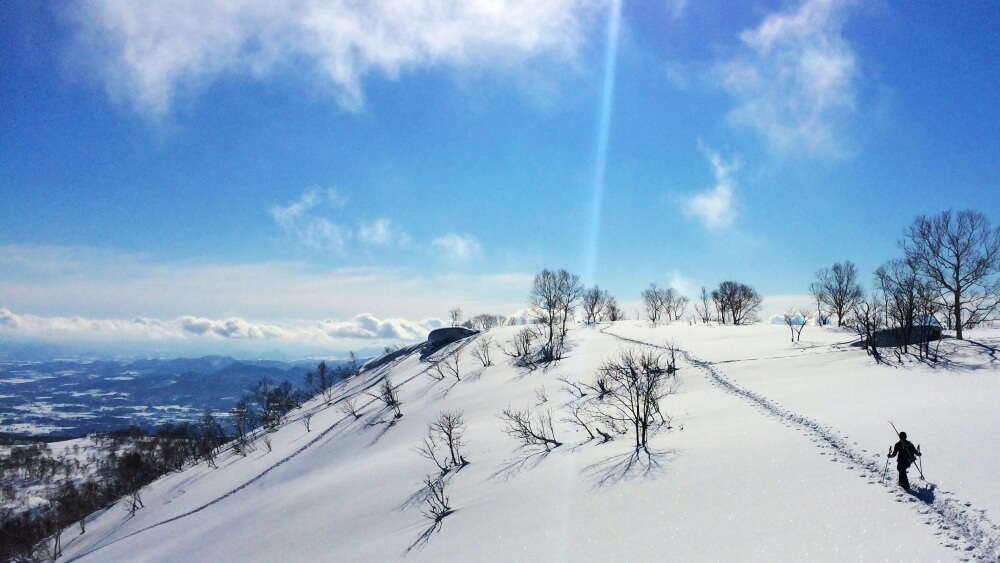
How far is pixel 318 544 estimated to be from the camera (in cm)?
1953

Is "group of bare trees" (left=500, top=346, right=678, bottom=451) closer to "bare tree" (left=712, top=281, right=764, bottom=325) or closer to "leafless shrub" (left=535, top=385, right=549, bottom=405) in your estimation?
"leafless shrub" (left=535, top=385, right=549, bottom=405)

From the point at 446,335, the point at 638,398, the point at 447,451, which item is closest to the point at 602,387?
the point at 638,398

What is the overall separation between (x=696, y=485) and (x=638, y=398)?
6950 millimetres

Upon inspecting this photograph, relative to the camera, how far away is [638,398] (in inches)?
801

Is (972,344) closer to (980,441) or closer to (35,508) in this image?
(980,441)

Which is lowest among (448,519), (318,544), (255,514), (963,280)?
(255,514)

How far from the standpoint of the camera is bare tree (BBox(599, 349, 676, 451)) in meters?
19.8

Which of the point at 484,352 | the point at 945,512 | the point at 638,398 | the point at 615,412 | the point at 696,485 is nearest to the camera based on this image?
the point at 945,512

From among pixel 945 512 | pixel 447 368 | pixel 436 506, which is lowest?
pixel 436 506

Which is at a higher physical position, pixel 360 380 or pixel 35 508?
pixel 360 380

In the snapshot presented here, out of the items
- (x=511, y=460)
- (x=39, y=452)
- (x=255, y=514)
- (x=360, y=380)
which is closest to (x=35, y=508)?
(x=39, y=452)

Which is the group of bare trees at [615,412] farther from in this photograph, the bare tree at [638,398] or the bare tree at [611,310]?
the bare tree at [611,310]

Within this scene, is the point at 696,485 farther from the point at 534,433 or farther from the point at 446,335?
the point at 446,335

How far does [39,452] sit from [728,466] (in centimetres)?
23262
